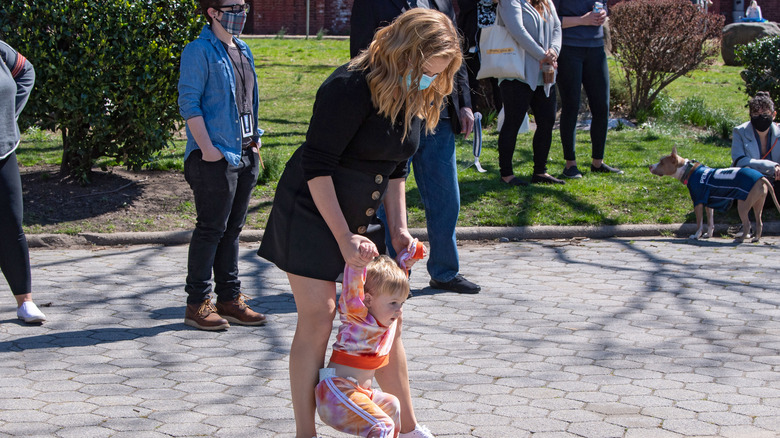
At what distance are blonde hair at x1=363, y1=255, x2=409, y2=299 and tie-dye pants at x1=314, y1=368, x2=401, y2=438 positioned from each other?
1.19ft

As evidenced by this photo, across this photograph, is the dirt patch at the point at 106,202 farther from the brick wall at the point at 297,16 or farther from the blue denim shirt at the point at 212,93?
the brick wall at the point at 297,16

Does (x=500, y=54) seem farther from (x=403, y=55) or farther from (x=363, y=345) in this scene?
(x=363, y=345)

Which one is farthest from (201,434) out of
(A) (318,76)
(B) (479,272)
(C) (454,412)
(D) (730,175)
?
(A) (318,76)

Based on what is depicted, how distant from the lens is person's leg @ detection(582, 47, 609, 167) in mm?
9195

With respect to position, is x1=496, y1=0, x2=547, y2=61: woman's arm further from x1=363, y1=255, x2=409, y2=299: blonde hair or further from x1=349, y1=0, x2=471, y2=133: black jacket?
x1=363, y1=255, x2=409, y2=299: blonde hair

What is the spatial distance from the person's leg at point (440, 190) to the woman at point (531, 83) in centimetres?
282

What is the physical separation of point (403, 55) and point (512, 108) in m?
5.60

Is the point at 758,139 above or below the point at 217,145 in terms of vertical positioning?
below

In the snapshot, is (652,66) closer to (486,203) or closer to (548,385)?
(486,203)

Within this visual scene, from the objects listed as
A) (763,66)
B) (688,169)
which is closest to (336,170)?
(688,169)

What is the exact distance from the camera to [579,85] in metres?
9.08

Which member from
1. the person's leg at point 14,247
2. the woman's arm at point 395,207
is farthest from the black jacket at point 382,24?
the person's leg at point 14,247

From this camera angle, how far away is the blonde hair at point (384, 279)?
10.7ft

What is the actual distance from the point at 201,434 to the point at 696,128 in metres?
11.1
